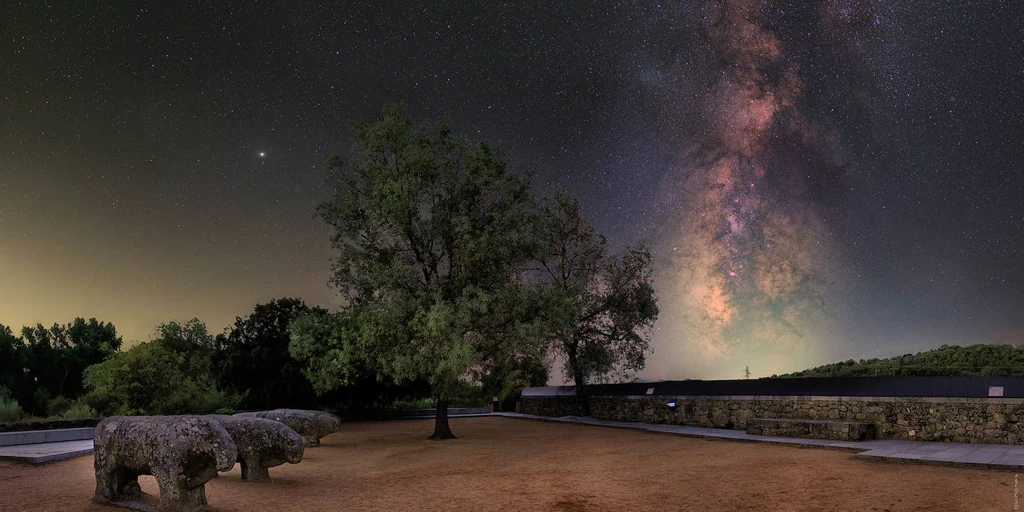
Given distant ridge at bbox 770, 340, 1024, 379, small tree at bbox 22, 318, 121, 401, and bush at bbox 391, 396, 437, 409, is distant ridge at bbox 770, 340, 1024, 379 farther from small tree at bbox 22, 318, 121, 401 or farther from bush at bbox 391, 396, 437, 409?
small tree at bbox 22, 318, 121, 401

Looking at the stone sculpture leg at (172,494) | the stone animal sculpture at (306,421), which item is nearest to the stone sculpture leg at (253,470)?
the stone sculpture leg at (172,494)

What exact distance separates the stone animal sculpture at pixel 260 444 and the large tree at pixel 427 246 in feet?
25.9

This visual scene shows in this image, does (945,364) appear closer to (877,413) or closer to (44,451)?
(877,413)

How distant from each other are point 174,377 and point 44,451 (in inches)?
365

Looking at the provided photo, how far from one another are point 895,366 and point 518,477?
26446 mm

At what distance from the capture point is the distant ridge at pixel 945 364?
26.7 m

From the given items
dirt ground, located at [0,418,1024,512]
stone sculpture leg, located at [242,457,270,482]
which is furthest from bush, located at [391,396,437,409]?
stone sculpture leg, located at [242,457,270,482]

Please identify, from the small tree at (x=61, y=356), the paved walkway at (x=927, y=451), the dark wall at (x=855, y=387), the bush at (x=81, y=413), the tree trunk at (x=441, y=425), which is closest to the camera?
the paved walkway at (x=927, y=451)

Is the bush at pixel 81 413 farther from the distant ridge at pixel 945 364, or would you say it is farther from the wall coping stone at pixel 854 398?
the distant ridge at pixel 945 364

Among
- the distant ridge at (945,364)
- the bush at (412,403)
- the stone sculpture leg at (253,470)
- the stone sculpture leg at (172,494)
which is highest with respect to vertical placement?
the distant ridge at (945,364)

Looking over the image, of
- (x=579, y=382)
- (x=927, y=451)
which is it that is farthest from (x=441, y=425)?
(x=927, y=451)

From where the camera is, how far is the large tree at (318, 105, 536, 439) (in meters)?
20.7

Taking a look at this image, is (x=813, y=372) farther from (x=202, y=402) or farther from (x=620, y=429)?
(x=202, y=402)

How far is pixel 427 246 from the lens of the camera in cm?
2252
